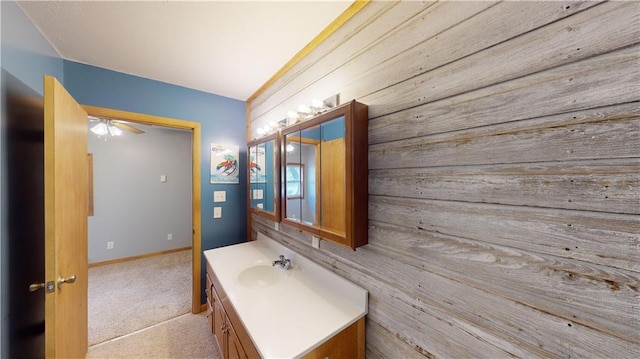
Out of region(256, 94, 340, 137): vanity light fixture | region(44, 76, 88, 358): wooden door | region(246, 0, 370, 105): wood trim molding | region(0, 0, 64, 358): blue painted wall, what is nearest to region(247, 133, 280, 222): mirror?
region(256, 94, 340, 137): vanity light fixture

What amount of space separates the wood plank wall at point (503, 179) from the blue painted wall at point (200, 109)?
5.95ft

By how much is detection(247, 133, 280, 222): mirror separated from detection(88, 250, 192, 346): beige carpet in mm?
1456

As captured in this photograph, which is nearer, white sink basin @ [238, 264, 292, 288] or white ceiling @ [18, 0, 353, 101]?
white ceiling @ [18, 0, 353, 101]

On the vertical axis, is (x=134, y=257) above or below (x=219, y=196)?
below

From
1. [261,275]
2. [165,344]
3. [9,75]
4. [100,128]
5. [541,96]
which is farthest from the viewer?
[100,128]

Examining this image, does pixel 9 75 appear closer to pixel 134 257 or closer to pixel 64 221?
pixel 64 221

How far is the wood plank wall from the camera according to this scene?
54 cm

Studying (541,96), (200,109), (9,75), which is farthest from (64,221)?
(541,96)

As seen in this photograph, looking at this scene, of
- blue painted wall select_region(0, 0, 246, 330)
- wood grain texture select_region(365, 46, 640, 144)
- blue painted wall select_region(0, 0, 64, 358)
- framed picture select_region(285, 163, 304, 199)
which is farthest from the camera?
framed picture select_region(285, 163, 304, 199)

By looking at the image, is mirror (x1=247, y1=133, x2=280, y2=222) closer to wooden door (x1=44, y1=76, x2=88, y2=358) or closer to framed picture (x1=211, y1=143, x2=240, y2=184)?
framed picture (x1=211, y1=143, x2=240, y2=184)

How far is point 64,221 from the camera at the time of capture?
1222mm

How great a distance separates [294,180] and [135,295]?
2.64 metres

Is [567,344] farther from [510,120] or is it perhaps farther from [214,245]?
[214,245]

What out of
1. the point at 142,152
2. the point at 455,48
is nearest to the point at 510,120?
the point at 455,48
